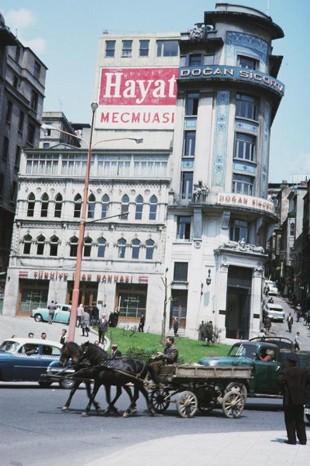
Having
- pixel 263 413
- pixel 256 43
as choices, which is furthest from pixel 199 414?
pixel 256 43

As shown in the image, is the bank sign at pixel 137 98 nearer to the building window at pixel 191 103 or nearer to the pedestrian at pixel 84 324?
the building window at pixel 191 103

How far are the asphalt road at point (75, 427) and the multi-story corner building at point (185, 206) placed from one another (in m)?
34.5

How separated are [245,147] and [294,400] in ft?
152

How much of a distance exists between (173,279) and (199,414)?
37.0 metres

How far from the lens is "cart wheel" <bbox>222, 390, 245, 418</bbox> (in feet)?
57.0

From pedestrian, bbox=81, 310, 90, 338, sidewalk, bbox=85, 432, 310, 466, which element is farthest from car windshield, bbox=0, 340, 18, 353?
pedestrian, bbox=81, 310, 90, 338

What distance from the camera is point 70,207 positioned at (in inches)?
2286

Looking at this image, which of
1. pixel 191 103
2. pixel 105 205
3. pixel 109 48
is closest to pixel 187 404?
pixel 105 205

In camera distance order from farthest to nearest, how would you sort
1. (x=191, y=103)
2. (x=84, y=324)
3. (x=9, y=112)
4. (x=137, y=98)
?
1. (x=9, y=112)
2. (x=137, y=98)
3. (x=191, y=103)
4. (x=84, y=324)

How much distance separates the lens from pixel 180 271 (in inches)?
2178

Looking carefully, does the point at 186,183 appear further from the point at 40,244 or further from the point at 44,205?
the point at 40,244

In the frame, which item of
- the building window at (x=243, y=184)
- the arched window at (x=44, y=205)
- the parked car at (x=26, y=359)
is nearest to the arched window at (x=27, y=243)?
the arched window at (x=44, y=205)

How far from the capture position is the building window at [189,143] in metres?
57.6

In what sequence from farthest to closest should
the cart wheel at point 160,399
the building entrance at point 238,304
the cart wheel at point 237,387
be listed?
the building entrance at point 238,304 → the cart wheel at point 237,387 → the cart wheel at point 160,399
